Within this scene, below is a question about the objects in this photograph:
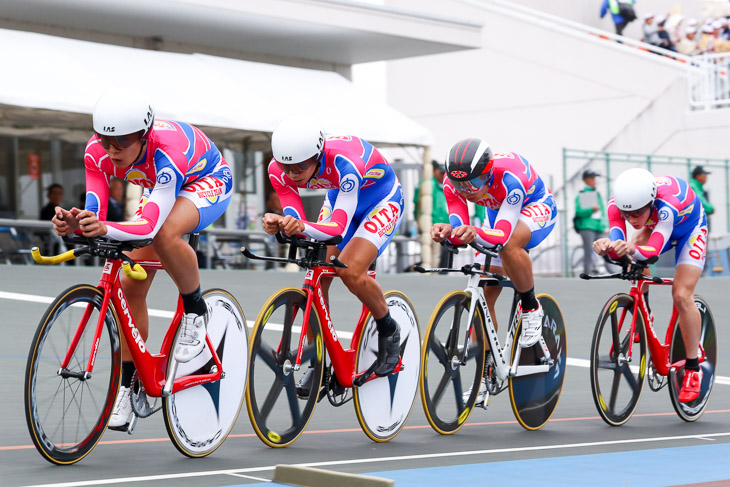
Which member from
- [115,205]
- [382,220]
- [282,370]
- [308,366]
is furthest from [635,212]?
[115,205]

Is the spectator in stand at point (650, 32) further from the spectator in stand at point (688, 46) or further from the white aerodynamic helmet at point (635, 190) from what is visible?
the white aerodynamic helmet at point (635, 190)

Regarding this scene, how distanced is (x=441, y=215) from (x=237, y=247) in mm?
3540

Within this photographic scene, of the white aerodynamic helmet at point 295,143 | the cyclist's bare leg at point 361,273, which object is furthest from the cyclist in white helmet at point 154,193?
the cyclist's bare leg at point 361,273

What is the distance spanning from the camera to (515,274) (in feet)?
23.2

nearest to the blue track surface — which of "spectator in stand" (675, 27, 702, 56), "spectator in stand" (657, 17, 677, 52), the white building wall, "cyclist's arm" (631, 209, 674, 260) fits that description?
"cyclist's arm" (631, 209, 674, 260)

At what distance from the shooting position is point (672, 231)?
777 centimetres

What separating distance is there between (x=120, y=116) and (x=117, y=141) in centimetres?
11

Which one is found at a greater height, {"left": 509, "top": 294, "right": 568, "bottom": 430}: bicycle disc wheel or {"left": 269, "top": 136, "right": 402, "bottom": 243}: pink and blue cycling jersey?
{"left": 269, "top": 136, "right": 402, "bottom": 243}: pink and blue cycling jersey

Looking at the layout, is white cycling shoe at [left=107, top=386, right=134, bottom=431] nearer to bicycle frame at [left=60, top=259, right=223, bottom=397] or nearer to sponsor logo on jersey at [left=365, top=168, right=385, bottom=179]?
bicycle frame at [left=60, top=259, right=223, bottom=397]

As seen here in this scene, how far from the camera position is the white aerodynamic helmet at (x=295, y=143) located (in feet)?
19.5

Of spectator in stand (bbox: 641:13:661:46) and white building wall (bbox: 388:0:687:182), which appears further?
spectator in stand (bbox: 641:13:661:46)

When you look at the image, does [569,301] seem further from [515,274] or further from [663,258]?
[515,274]

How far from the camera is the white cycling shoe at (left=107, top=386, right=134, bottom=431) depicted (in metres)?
5.55

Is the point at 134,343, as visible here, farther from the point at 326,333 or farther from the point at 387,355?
the point at 387,355
